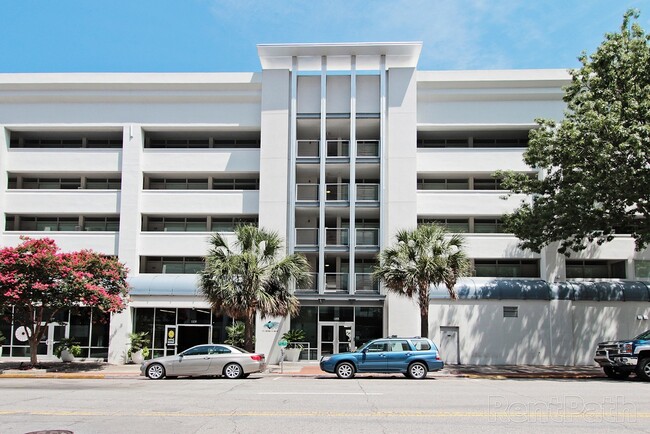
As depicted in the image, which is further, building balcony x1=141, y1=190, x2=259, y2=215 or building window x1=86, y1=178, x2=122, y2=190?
building window x1=86, y1=178, x2=122, y2=190

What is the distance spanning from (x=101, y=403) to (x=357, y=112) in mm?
22384

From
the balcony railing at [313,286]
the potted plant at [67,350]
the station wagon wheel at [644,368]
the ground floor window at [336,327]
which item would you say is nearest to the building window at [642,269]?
the station wagon wheel at [644,368]

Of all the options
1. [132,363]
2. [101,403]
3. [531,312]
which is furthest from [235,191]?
[101,403]

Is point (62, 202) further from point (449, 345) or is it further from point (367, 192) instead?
point (449, 345)

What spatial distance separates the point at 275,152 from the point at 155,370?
14011 mm

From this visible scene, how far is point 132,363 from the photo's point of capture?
31.1 metres

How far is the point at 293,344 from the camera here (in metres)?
30.9

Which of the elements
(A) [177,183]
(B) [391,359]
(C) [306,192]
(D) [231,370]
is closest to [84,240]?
(A) [177,183]

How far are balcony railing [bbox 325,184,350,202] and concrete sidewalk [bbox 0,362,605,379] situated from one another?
27.9 ft

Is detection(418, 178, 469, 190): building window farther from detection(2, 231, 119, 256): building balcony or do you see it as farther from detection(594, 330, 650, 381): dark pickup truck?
detection(2, 231, 119, 256): building balcony

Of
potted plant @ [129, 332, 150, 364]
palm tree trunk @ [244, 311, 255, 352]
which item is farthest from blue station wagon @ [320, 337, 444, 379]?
potted plant @ [129, 332, 150, 364]

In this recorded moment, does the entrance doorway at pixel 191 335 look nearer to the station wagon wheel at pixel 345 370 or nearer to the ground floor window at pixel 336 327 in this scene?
the ground floor window at pixel 336 327

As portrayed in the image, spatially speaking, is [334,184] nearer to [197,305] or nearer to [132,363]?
[197,305]

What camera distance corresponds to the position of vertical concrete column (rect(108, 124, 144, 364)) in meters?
31.5
